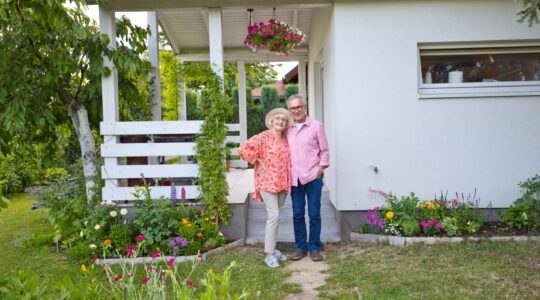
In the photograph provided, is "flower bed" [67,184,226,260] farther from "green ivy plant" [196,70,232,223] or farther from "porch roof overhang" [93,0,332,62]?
"porch roof overhang" [93,0,332,62]

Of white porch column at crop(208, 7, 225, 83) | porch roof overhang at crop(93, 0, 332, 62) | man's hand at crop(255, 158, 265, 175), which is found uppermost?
porch roof overhang at crop(93, 0, 332, 62)

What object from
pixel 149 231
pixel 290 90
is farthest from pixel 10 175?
pixel 290 90

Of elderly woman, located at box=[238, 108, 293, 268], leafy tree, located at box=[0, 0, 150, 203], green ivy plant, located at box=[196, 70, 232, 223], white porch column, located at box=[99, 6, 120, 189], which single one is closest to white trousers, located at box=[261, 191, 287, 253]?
elderly woman, located at box=[238, 108, 293, 268]

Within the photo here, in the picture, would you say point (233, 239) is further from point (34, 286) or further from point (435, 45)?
point (34, 286)

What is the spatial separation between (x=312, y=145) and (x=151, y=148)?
6.36 ft

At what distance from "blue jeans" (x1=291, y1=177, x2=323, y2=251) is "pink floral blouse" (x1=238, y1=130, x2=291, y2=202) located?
8.1 inches

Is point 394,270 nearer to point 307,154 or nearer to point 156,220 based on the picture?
point 307,154

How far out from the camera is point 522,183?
5504 mm

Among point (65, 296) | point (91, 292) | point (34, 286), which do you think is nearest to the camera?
point (65, 296)

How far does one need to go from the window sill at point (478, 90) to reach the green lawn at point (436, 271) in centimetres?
172

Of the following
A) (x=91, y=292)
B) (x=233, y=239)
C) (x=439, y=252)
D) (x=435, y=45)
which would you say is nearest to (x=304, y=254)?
(x=233, y=239)

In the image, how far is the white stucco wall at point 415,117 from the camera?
5.44 metres

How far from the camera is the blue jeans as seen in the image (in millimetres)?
4832

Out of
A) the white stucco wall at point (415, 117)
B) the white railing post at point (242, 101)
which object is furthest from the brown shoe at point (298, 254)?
the white railing post at point (242, 101)
